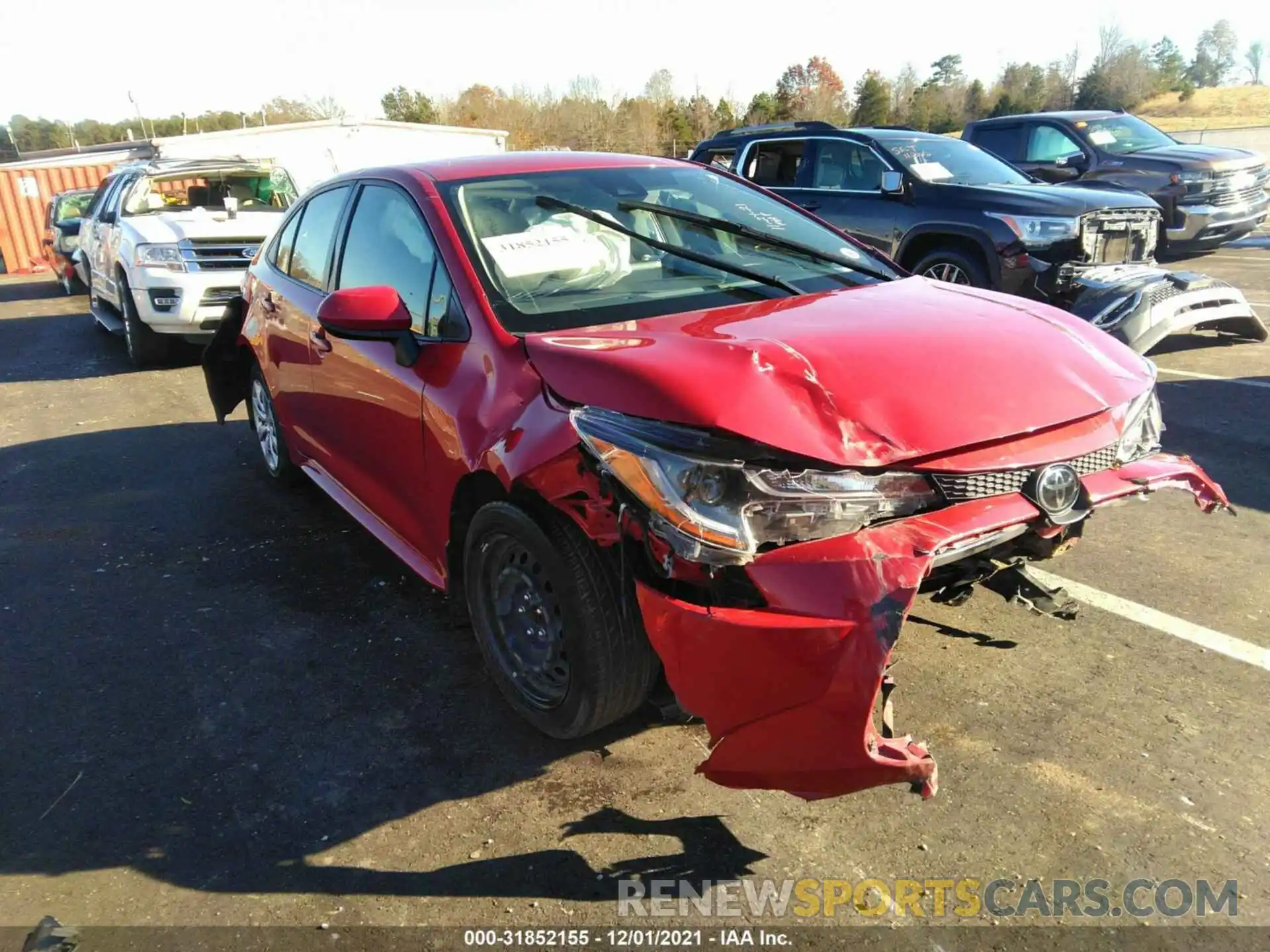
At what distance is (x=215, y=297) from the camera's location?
897cm

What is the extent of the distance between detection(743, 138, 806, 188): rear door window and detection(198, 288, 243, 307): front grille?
538 cm

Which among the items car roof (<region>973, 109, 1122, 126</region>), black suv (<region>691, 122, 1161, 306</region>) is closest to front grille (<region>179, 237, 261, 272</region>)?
black suv (<region>691, 122, 1161, 306</region>)

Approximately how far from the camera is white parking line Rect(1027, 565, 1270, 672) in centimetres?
328

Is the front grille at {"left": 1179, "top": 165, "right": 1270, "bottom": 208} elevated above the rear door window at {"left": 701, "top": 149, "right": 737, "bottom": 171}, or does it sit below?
below

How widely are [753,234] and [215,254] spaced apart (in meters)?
7.15

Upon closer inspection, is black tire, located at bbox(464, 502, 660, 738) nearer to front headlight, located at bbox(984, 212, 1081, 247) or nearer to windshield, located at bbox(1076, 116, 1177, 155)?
front headlight, located at bbox(984, 212, 1081, 247)

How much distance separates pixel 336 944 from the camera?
2.27 meters

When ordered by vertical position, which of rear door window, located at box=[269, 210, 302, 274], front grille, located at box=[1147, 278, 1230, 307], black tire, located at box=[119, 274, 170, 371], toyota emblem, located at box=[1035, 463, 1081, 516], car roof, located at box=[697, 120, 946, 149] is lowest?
black tire, located at box=[119, 274, 170, 371]

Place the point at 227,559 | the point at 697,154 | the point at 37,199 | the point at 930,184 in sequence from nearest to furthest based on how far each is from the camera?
the point at 227,559, the point at 930,184, the point at 697,154, the point at 37,199

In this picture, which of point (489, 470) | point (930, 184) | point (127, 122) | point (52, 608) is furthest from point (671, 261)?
point (127, 122)

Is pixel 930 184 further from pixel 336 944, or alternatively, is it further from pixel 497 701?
pixel 336 944

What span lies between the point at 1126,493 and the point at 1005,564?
0.38m

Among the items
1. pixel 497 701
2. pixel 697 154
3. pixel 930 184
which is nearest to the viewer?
pixel 497 701

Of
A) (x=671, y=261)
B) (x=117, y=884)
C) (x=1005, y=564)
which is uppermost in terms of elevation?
(x=671, y=261)
